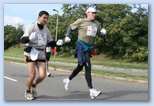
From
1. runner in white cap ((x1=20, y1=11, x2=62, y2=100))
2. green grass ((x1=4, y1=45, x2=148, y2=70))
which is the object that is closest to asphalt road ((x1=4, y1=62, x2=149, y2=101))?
runner in white cap ((x1=20, y1=11, x2=62, y2=100))

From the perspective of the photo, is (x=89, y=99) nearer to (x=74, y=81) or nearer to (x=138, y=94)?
(x=138, y=94)

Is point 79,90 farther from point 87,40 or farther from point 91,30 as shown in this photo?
point 91,30

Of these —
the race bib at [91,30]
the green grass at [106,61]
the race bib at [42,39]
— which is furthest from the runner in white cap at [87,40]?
the green grass at [106,61]

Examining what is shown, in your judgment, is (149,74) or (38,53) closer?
(38,53)

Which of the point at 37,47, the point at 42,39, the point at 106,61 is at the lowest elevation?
the point at 106,61

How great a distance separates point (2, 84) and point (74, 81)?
1565 mm

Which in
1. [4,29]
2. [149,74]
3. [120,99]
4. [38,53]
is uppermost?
[4,29]

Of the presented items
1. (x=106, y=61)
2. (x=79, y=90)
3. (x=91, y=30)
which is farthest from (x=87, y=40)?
(x=106, y=61)

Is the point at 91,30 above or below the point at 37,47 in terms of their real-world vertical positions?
above

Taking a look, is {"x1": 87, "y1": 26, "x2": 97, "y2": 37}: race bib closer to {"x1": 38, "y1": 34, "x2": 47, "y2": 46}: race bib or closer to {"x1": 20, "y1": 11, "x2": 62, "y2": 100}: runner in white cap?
{"x1": 20, "y1": 11, "x2": 62, "y2": 100}: runner in white cap

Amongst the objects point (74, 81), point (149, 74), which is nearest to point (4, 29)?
point (74, 81)

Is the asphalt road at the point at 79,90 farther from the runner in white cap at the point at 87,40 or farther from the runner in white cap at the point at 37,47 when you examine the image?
the runner in white cap at the point at 37,47

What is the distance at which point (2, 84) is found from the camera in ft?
14.4

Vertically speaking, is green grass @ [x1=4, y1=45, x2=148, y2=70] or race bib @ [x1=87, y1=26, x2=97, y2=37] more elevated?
race bib @ [x1=87, y1=26, x2=97, y2=37]
